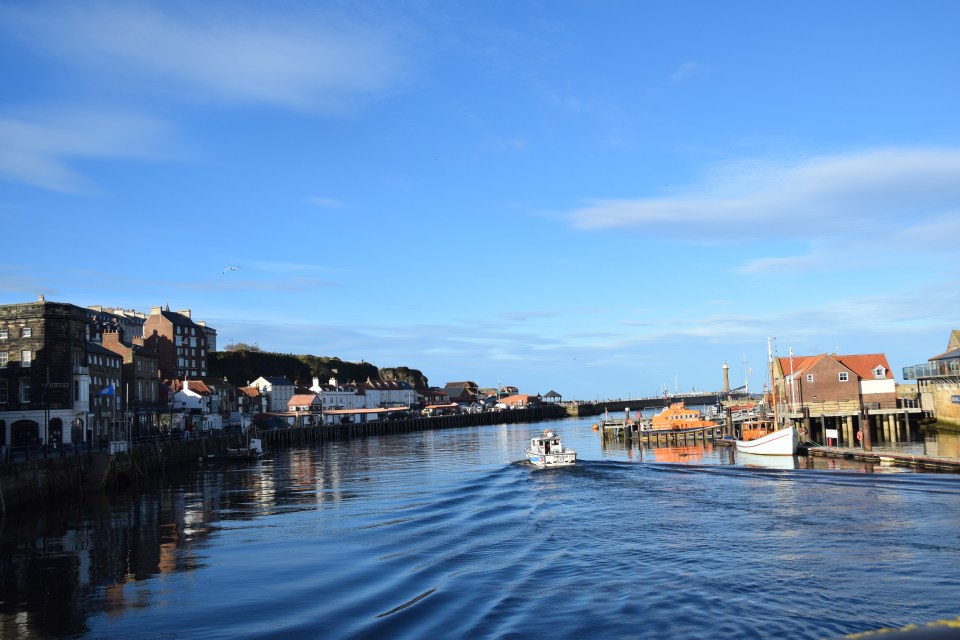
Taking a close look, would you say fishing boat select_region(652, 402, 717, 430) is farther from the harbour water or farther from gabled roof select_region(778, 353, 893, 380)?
the harbour water

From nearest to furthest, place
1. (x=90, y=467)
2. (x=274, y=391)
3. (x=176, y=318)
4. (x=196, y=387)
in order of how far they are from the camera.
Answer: (x=90, y=467)
(x=196, y=387)
(x=176, y=318)
(x=274, y=391)

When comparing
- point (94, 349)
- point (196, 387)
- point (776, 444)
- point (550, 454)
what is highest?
point (94, 349)

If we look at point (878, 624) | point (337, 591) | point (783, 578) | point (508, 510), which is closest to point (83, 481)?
point (508, 510)

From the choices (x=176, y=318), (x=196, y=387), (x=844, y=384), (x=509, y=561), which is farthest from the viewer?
(x=176, y=318)

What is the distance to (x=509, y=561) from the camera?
84.9 feet

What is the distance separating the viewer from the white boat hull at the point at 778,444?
58906mm

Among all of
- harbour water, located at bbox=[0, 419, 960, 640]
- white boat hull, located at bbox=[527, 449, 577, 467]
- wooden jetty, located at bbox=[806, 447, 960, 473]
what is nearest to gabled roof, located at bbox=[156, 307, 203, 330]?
harbour water, located at bbox=[0, 419, 960, 640]

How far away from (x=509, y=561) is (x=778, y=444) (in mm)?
40537

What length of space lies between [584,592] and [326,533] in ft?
50.6

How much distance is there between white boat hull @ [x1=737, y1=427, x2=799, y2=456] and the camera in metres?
58.9

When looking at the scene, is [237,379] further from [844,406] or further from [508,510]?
[508,510]

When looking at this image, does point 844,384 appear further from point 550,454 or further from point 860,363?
point 550,454

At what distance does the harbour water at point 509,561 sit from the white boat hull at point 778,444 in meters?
11.4

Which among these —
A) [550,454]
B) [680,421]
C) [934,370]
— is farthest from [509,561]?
[934,370]
